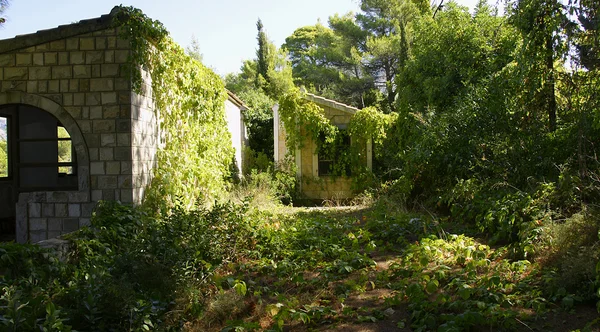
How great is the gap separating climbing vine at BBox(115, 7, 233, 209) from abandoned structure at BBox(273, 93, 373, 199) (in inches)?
133

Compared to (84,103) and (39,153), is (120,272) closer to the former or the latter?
(84,103)

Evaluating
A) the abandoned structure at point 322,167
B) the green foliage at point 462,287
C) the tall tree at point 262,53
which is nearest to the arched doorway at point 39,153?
the green foliage at point 462,287

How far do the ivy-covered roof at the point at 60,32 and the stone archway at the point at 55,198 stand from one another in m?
0.72

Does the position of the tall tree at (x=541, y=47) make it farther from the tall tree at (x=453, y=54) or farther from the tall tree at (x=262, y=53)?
the tall tree at (x=262, y=53)

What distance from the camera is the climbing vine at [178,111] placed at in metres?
7.59

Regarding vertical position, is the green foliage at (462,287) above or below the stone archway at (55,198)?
below

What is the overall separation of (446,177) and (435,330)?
540 cm

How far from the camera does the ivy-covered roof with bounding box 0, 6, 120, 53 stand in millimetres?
7426

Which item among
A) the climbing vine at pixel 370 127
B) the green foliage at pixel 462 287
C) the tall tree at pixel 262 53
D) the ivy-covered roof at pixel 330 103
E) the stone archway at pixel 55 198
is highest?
the tall tree at pixel 262 53

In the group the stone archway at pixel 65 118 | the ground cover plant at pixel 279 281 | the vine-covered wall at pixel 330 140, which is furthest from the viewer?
the vine-covered wall at pixel 330 140

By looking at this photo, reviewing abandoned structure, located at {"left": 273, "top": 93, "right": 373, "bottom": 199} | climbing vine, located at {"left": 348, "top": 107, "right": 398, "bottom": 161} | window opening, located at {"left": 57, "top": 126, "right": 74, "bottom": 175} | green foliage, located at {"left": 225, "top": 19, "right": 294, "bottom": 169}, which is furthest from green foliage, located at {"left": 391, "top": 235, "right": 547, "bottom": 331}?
green foliage, located at {"left": 225, "top": 19, "right": 294, "bottom": 169}

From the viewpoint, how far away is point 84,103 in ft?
24.7

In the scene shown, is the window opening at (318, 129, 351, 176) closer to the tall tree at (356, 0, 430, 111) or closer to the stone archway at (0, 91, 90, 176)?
the stone archway at (0, 91, 90, 176)

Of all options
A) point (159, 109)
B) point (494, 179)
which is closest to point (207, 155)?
point (159, 109)
